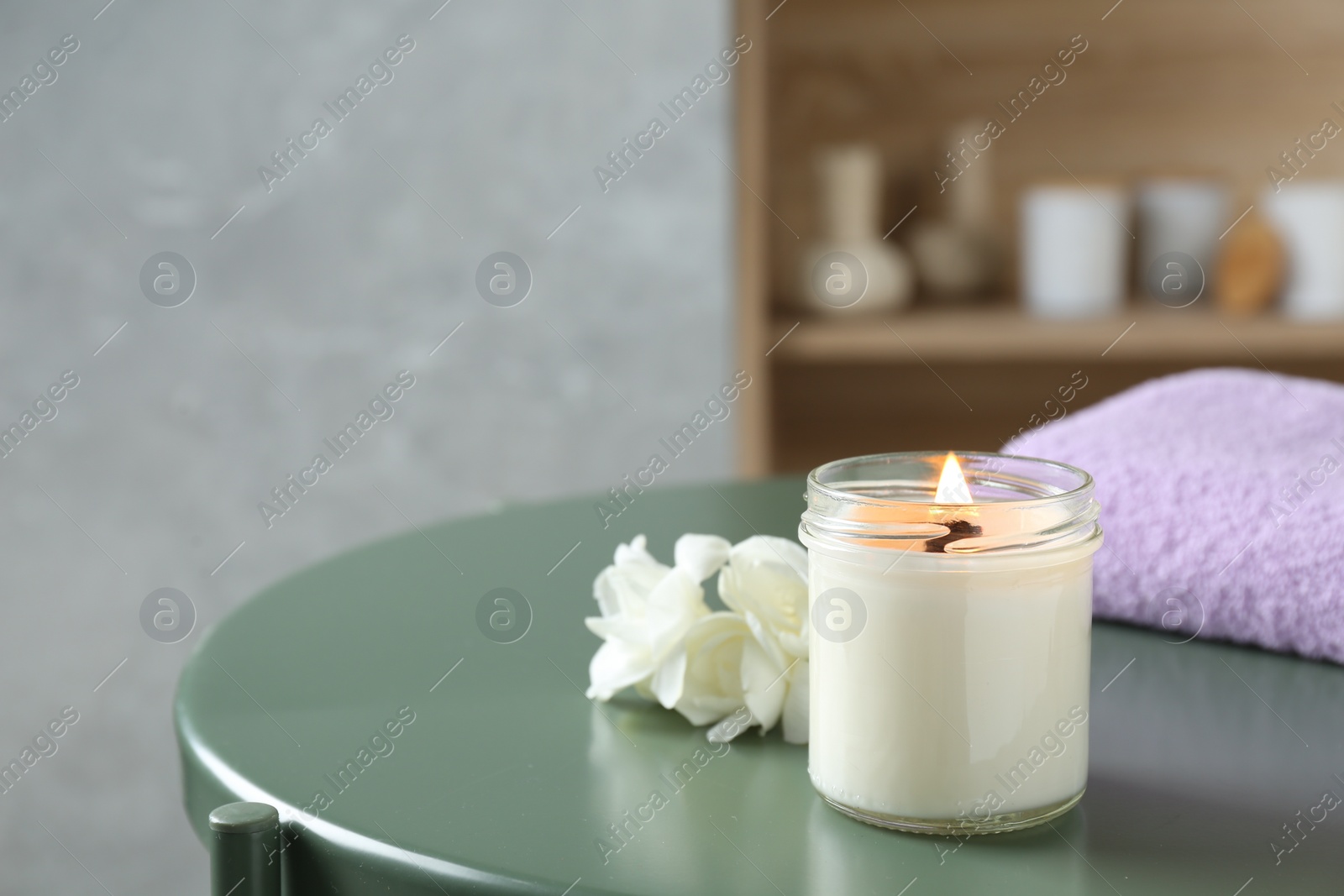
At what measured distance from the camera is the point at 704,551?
1.79 feet

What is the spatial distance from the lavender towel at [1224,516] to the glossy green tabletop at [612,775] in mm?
19

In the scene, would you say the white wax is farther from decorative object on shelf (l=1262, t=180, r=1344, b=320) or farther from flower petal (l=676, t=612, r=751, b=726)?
decorative object on shelf (l=1262, t=180, r=1344, b=320)

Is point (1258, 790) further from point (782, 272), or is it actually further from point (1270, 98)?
point (1270, 98)

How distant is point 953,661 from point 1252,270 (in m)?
1.45

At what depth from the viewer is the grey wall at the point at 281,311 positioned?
153cm

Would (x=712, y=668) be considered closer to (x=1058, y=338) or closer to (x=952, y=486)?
(x=952, y=486)

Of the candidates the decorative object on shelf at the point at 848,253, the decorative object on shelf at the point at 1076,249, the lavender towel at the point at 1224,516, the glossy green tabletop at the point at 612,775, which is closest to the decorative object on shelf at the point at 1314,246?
the decorative object on shelf at the point at 1076,249

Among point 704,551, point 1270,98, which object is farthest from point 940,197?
point 704,551

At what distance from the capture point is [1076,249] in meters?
1.69

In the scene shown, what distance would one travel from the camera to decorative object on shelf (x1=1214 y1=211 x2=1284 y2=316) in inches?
66.3

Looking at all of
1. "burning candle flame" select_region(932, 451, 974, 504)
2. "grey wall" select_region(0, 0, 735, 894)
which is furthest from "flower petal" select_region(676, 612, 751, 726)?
"grey wall" select_region(0, 0, 735, 894)

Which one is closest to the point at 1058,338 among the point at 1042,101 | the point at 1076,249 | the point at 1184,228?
the point at 1076,249

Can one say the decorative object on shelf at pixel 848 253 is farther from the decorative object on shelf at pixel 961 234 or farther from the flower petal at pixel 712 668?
the flower petal at pixel 712 668

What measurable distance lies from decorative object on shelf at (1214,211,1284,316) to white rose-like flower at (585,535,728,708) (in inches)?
53.8
